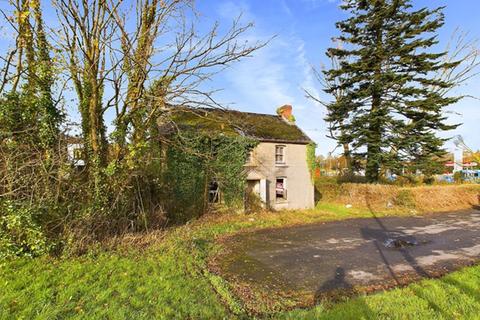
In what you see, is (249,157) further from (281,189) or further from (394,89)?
(394,89)

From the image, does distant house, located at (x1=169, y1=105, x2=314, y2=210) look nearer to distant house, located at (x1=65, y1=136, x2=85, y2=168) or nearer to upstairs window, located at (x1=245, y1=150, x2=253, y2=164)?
upstairs window, located at (x1=245, y1=150, x2=253, y2=164)

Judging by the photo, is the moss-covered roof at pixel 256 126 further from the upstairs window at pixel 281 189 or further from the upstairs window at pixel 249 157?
the upstairs window at pixel 281 189

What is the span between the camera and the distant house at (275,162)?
18.5 metres

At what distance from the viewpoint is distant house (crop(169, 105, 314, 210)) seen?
18.5 meters

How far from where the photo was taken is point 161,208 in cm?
1223

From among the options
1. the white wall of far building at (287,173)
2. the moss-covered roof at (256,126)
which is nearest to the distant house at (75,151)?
the moss-covered roof at (256,126)

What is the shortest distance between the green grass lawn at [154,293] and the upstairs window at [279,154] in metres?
12.2

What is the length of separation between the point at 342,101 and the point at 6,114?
23866 mm

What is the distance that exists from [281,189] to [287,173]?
1.22m

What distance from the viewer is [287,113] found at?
2408 centimetres

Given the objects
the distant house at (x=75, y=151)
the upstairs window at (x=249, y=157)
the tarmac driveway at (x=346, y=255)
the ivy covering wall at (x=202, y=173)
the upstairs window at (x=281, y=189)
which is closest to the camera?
the tarmac driveway at (x=346, y=255)

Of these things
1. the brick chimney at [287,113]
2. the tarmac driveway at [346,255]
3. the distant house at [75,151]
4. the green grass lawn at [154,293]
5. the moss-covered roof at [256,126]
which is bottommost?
the tarmac driveway at [346,255]

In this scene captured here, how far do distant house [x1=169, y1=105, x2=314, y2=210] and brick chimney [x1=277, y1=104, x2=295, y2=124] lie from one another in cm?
132

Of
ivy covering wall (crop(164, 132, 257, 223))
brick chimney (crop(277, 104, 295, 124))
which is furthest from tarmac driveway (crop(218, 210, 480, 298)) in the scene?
brick chimney (crop(277, 104, 295, 124))
